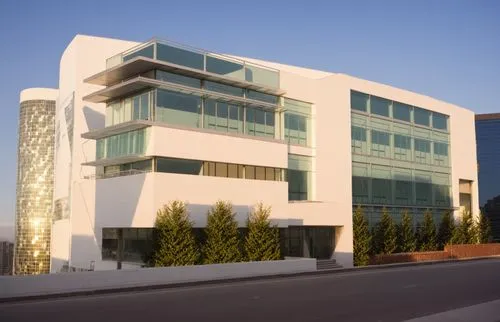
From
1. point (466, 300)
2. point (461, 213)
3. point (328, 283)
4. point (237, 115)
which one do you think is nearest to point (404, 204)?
point (461, 213)

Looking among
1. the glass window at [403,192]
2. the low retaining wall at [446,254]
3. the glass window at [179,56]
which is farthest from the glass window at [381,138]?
the glass window at [179,56]

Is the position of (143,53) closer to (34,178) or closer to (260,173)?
(260,173)

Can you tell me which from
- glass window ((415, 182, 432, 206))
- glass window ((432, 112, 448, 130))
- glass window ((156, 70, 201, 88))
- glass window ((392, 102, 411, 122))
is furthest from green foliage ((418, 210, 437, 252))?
glass window ((156, 70, 201, 88))

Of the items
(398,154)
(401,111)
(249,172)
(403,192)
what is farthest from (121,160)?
(401,111)

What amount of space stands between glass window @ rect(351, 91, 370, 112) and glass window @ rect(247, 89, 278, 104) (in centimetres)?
880

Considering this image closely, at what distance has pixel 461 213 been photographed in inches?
2324

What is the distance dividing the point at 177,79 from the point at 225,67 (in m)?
3.82

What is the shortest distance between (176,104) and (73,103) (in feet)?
76.2

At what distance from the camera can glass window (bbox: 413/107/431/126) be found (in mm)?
54375

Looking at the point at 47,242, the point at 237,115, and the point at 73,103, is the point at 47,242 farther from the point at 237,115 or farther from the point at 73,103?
the point at 237,115

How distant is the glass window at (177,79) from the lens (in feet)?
113

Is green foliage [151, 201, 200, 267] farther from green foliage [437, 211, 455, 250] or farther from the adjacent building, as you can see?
the adjacent building

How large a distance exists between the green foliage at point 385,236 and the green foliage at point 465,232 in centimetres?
1077

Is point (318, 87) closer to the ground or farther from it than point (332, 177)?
farther from it
